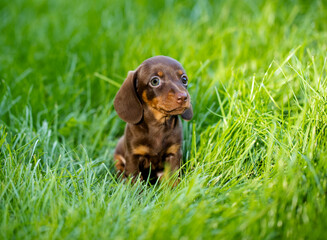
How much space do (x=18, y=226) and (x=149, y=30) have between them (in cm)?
358

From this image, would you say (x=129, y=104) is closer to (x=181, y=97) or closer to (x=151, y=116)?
(x=151, y=116)

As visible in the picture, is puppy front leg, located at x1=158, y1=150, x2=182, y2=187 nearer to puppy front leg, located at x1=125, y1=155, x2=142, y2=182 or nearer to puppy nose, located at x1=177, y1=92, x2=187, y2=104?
puppy front leg, located at x1=125, y1=155, x2=142, y2=182

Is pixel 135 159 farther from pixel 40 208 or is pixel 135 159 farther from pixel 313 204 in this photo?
pixel 313 204

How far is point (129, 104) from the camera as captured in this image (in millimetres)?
2939

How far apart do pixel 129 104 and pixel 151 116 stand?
0.21 m

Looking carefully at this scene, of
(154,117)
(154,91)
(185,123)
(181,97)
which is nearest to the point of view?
(181,97)

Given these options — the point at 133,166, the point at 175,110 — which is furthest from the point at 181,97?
the point at 133,166

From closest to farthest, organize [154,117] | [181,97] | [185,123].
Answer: [181,97] → [154,117] → [185,123]

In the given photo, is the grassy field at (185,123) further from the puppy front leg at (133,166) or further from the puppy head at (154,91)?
the puppy head at (154,91)

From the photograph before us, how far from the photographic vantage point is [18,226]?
219 centimetres

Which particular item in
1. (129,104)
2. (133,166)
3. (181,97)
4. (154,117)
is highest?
(181,97)

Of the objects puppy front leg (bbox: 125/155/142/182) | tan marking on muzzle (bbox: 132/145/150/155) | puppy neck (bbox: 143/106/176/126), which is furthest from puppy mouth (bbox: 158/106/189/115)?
puppy front leg (bbox: 125/155/142/182)

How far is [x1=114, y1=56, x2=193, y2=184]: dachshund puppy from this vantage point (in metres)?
2.86

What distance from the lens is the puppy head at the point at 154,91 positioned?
2.77m
